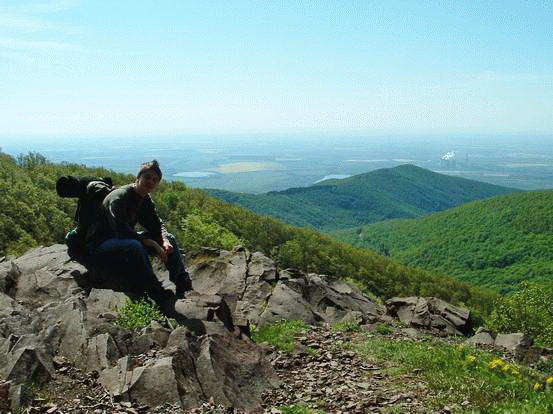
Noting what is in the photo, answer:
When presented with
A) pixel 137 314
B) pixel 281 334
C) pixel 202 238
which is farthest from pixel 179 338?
pixel 202 238

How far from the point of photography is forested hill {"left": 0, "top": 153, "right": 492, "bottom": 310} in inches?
2137

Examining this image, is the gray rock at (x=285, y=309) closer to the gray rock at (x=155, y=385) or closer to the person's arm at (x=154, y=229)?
the person's arm at (x=154, y=229)

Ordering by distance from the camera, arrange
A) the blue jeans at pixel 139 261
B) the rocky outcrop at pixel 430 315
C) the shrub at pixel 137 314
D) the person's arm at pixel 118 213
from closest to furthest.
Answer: the shrub at pixel 137 314
the person's arm at pixel 118 213
the blue jeans at pixel 139 261
the rocky outcrop at pixel 430 315

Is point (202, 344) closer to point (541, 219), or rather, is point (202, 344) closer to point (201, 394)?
point (201, 394)

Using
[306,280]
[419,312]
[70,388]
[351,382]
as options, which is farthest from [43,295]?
[419,312]

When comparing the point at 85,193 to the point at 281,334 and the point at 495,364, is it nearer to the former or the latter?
the point at 281,334

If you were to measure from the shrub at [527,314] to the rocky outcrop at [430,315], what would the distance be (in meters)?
21.5

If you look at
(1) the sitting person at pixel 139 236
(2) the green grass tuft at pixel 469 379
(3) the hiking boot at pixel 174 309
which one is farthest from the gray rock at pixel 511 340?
(1) the sitting person at pixel 139 236

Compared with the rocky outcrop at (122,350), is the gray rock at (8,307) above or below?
above

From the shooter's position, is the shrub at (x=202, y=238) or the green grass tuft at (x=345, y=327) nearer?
the green grass tuft at (x=345, y=327)

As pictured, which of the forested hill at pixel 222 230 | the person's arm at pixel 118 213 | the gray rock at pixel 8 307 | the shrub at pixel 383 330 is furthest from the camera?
the forested hill at pixel 222 230

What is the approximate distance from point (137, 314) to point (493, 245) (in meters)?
176

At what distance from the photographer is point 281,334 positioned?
50.5ft

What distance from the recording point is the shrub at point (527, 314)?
154 ft
